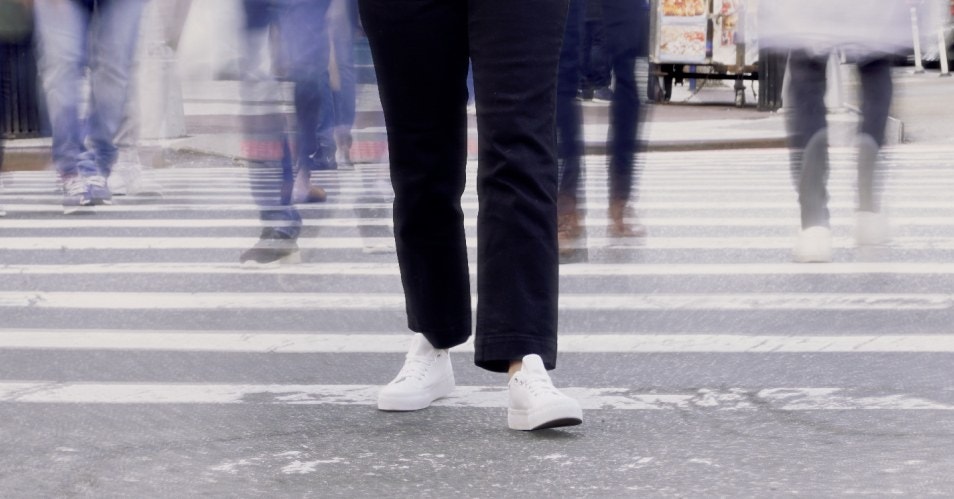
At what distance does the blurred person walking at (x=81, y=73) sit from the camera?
28.6 ft

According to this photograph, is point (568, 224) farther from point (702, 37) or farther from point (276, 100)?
point (702, 37)

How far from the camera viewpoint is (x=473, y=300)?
5.91m

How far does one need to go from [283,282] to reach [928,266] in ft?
8.40

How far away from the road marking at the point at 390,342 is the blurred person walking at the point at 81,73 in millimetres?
3702

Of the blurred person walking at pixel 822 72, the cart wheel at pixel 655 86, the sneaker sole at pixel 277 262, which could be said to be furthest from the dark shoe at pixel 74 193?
the cart wheel at pixel 655 86

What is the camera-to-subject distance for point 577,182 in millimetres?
6793

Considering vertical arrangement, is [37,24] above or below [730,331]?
above

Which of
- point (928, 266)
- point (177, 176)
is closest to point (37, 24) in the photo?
point (177, 176)

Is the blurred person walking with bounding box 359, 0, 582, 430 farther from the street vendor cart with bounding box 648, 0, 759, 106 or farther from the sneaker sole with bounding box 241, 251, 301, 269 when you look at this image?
the street vendor cart with bounding box 648, 0, 759, 106

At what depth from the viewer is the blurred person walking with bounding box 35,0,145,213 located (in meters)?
8.70

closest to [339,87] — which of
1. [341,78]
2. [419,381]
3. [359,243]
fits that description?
[341,78]

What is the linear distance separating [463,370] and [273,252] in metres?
2.43

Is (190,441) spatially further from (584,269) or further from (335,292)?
(584,269)

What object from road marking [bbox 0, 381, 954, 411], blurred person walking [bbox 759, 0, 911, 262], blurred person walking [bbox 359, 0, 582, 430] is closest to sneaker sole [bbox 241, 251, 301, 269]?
blurred person walking [bbox 759, 0, 911, 262]
